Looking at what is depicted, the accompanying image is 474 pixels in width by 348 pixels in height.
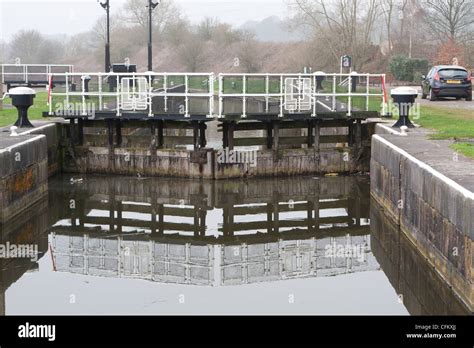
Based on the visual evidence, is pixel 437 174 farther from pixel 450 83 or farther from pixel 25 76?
pixel 25 76

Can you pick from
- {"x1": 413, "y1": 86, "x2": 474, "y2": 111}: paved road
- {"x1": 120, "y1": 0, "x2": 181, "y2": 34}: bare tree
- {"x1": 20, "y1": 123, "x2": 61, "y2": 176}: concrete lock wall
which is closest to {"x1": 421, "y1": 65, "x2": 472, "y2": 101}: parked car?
{"x1": 413, "y1": 86, "x2": 474, "y2": 111}: paved road

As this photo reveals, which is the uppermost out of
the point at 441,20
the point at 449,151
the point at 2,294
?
the point at 441,20

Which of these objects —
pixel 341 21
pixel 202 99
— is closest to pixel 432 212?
pixel 202 99

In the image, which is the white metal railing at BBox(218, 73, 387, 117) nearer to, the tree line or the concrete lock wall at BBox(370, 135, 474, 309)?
the concrete lock wall at BBox(370, 135, 474, 309)

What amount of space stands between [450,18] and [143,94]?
119 feet

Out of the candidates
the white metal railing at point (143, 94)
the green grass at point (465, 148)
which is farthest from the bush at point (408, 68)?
the green grass at point (465, 148)

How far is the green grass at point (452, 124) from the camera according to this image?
2038 cm

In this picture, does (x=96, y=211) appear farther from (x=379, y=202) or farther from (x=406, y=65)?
(x=406, y=65)

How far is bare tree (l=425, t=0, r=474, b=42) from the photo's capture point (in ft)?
191

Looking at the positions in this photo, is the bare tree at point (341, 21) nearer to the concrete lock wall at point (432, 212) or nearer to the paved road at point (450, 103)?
the paved road at point (450, 103)

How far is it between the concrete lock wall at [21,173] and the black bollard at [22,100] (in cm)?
207
